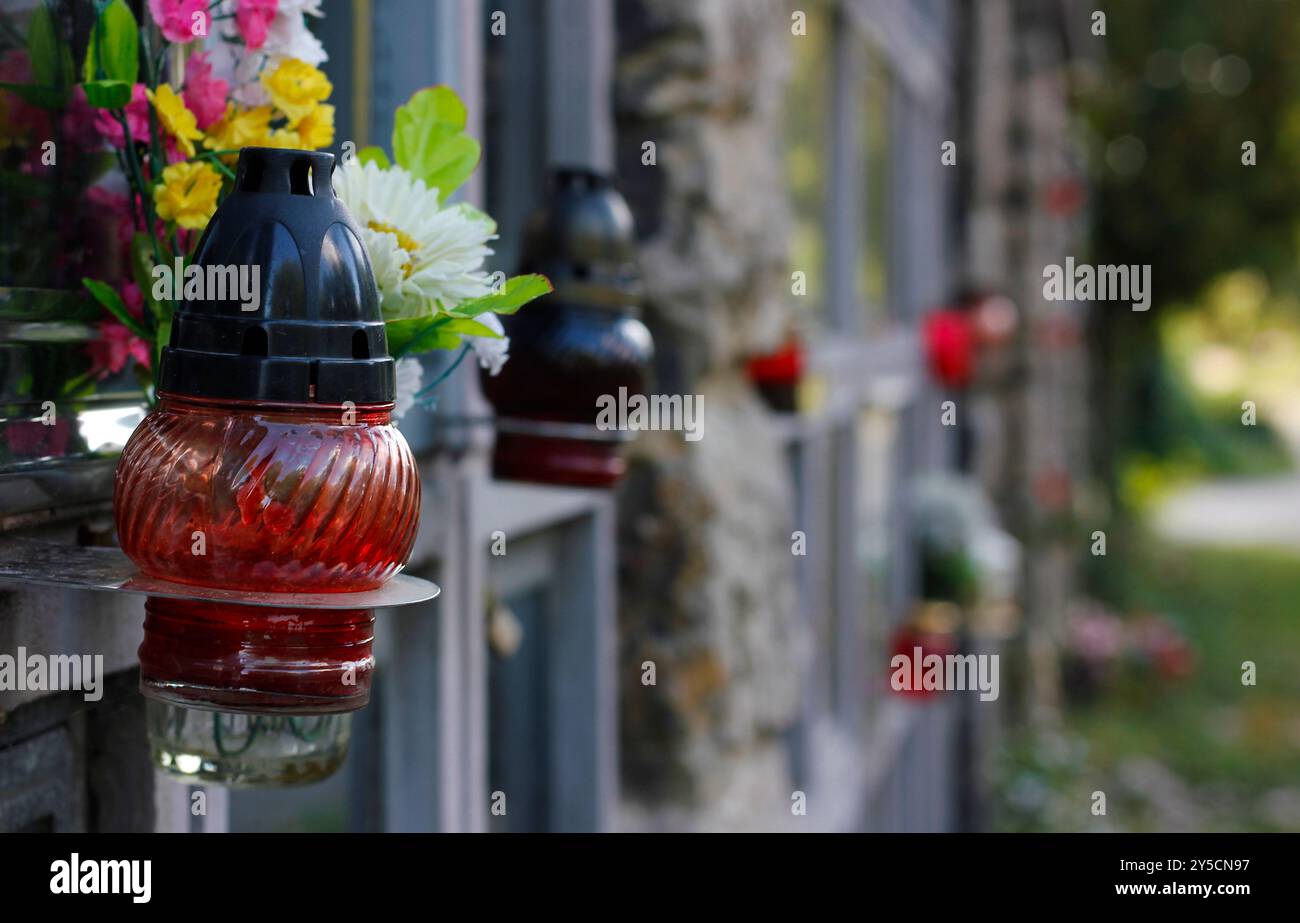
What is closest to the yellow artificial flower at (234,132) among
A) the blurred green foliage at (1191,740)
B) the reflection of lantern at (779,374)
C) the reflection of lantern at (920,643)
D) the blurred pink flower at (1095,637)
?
the reflection of lantern at (779,374)

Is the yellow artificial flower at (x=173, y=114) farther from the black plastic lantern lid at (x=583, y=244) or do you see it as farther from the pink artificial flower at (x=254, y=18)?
the black plastic lantern lid at (x=583, y=244)

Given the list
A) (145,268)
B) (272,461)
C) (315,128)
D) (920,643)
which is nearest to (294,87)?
(315,128)

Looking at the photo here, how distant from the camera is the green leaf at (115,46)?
0.83 metres

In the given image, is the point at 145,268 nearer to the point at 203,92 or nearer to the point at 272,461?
the point at 203,92

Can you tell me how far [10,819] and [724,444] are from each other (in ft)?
5.06

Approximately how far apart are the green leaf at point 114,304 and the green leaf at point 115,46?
11cm

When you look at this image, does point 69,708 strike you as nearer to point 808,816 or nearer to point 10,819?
point 10,819

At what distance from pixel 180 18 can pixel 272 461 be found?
0.28 metres

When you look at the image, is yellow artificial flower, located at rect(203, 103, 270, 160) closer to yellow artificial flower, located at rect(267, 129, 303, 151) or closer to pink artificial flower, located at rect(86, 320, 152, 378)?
yellow artificial flower, located at rect(267, 129, 303, 151)

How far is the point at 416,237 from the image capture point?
0.92 metres

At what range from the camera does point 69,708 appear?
3.19 ft

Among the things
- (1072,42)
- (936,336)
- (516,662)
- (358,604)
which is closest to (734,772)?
(516,662)

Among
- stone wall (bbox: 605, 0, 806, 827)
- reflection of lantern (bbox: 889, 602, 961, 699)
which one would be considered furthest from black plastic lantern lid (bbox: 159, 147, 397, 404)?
reflection of lantern (bbox: 889, 602, 961, 699)

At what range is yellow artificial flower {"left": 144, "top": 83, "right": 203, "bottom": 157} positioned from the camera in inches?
32.4
